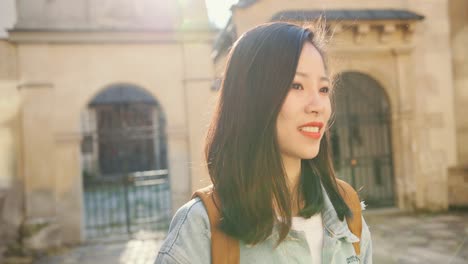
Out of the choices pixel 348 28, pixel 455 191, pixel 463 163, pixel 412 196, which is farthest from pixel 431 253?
pixel 348 28

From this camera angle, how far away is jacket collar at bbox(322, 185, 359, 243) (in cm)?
127

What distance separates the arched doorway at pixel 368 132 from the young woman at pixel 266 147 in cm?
721

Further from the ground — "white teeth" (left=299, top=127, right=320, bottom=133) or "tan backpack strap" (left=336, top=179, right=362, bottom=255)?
"white teeth" (left=299, top=127, right=320, bottom=133)

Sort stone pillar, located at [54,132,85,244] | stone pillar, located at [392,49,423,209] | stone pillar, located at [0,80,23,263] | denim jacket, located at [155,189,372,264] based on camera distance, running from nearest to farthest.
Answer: denim jacket, located at [155,189,372,264]
stone pillar, located at [0,80,23,263]
stone pillar, located at [54,132,85,244]
stone pillar, located at [392,49,423,209]

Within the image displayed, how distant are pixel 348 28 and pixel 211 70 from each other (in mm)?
2888

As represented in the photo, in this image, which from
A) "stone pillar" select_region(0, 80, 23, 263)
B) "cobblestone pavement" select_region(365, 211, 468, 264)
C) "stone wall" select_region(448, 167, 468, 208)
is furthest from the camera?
"stone wall" select_region(448, 167, 468, 208)

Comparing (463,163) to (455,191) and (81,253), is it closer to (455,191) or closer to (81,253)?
(455,191)

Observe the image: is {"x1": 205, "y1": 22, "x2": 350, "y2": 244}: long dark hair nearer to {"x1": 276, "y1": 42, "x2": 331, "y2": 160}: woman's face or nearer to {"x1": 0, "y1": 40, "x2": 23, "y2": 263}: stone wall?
{"x1": 276, "y1": 42, "x2": 331, "y2": 160}: woman's face

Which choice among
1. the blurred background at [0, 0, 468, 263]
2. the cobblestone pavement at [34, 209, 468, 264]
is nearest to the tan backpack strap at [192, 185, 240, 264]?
the cobblestone pavement at [34, 209, 468, 264]

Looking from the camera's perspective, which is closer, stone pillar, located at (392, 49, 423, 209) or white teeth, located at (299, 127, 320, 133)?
white teeth, located at (299, 127, 320, 133)

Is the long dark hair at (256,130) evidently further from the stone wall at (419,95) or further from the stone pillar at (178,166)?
the stone wall at (419,95)

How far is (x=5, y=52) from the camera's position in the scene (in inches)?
265

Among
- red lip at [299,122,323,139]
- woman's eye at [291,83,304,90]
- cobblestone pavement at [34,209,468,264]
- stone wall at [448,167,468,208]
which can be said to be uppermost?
woman's eye at [291,83,304,90]

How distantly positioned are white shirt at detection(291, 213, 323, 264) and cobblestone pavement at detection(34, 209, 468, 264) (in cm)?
441
